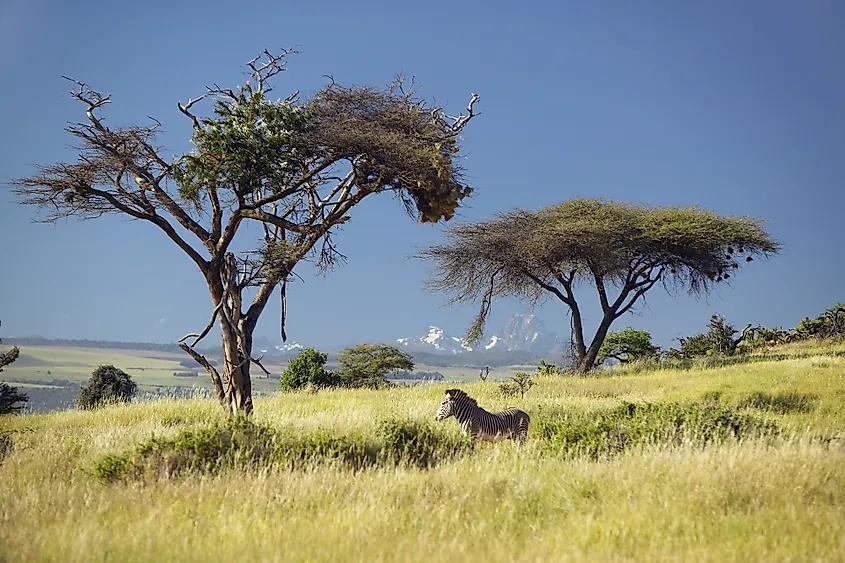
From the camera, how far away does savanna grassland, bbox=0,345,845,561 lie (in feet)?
19.8

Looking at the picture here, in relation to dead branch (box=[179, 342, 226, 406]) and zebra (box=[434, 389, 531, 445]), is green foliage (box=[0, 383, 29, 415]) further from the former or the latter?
zebra (box=[434, 389, 531, 445])

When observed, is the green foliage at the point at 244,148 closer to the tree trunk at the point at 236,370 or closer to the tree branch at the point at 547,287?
the tree trunk at the point at 236,370

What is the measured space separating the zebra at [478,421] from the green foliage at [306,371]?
20.1 m

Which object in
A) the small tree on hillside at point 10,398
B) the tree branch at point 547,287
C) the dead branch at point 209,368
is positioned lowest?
the small tree on hillside at point 10,398

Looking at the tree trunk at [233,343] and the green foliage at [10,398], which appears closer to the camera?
the tree trunk at [233,343]

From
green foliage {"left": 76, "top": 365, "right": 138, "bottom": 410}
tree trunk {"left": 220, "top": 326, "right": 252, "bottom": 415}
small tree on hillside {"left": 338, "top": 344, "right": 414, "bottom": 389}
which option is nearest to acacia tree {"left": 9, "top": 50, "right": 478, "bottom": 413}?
tree trunk {"left": 220, "top": 326, "right": 252, "bottom": 415}

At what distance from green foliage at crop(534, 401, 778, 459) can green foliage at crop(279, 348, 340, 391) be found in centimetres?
→ 1899

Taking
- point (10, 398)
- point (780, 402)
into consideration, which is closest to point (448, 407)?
point (780, 402)

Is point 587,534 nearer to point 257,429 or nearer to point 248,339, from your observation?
point 257,429

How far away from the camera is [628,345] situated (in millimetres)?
42594

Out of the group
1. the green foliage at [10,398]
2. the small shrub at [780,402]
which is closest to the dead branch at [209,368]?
the small shrub at [780,402]

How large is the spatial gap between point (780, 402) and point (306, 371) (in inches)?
781

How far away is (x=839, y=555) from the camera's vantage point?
19.7 ft

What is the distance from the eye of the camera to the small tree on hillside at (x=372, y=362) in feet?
125
